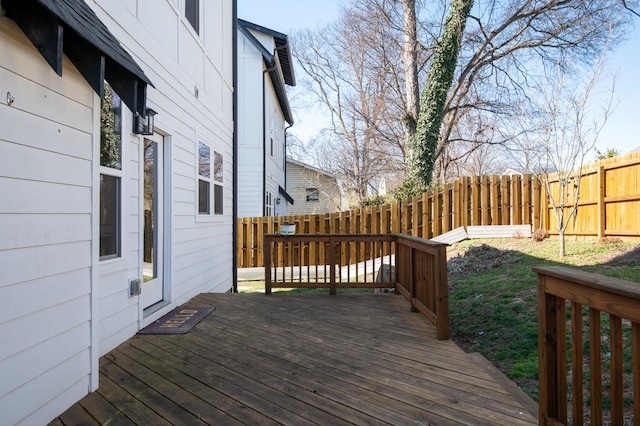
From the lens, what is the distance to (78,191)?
2602mm

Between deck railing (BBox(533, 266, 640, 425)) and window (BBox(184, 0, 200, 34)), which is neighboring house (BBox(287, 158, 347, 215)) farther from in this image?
deck railing (BBox(533, 266, 640, 425))

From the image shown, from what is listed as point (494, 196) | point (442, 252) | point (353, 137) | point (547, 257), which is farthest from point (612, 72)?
point (353, 137)

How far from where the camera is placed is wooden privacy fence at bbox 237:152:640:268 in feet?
25.2

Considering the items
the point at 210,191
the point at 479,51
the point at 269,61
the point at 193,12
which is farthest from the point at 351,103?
the point at 210,191

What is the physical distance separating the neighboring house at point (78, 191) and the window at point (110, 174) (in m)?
0.01

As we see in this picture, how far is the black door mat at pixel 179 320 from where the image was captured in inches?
158

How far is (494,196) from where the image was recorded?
979cm

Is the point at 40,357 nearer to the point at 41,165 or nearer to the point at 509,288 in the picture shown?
the point at 41,165

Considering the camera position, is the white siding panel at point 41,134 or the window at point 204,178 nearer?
the white siding panel at point 41,134

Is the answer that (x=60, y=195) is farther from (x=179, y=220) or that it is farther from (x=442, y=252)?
(x=442, y=252)

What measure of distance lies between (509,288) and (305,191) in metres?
17.8

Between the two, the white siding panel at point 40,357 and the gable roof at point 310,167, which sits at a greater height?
the gable roof at point 310,167

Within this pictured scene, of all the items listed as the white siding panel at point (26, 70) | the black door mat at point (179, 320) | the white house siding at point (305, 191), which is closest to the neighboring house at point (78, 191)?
the white siding panel at point (26, 70)

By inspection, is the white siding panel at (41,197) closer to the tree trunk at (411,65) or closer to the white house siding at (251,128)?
the white house siding at (251,128)
